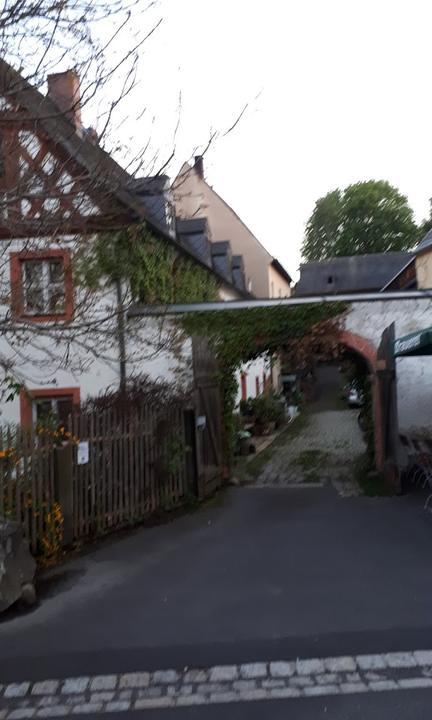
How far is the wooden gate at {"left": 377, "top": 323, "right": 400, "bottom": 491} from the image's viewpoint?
1210 centimetres

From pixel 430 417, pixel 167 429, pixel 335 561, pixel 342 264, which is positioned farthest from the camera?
pixel 342 264

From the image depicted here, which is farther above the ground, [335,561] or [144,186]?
[144,186]

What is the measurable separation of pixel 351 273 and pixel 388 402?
37663mm

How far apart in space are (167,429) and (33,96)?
17.5ft

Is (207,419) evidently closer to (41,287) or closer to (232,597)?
(41,287)

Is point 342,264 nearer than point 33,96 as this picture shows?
No

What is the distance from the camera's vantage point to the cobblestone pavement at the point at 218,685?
4.42m

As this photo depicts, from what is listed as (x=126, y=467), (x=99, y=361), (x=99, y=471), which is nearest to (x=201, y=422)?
(x=126, y=467)

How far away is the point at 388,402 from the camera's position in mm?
12523

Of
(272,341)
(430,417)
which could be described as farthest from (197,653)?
(430,417)

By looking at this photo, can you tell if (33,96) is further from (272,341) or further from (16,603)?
(272,341)

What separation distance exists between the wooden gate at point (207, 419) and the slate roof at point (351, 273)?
35.6 meters

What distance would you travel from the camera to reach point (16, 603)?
6.45 meters

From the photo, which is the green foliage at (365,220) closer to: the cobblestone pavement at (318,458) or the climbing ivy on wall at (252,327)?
the cobblestone pavement at (318,458)
